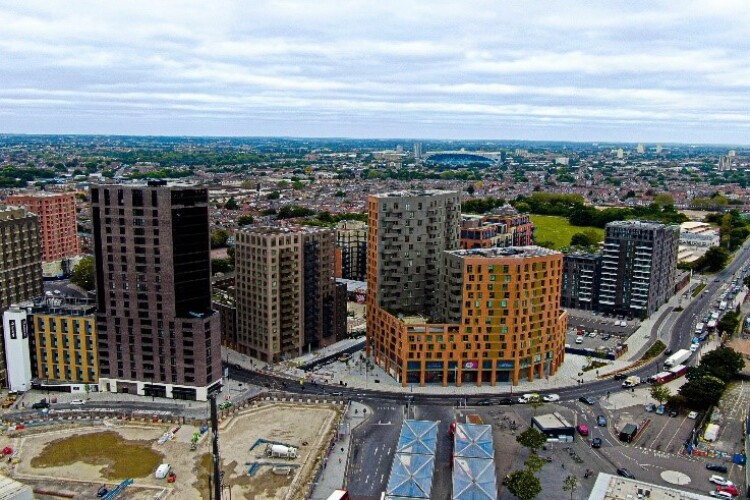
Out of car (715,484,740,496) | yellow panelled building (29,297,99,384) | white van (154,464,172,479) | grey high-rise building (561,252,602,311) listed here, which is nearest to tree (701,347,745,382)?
car (715,484,740,496)

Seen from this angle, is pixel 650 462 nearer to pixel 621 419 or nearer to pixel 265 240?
pixel 621 419

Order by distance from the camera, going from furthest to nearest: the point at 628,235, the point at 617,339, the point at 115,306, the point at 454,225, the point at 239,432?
the point at 628,235
the point at 617,339
the point at 454,225
the point at 115,306
the point at 239,432

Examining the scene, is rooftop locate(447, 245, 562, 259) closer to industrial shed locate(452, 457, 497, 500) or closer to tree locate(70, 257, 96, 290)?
industrial shed locate(452, 457, 497, 500)

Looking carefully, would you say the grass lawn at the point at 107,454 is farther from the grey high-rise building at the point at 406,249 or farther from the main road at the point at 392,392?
the grey high-rise building at the point at 406,249

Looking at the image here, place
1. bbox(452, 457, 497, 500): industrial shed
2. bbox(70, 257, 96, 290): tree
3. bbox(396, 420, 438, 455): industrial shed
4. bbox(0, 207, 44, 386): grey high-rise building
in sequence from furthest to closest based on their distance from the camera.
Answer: bbox(70, 257, 96, 290): tree < bbox(0, 207, 44, 386): grey high-rise building < bbox(396, 420, 438, 455): industrial shed < bbox(452, 457, 497, 500): industrial shed

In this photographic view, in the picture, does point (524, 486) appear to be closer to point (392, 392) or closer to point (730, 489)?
point (730, 489)

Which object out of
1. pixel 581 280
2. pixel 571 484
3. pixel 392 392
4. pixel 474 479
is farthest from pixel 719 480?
pixel 581 280


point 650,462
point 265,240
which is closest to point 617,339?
point 650,462
